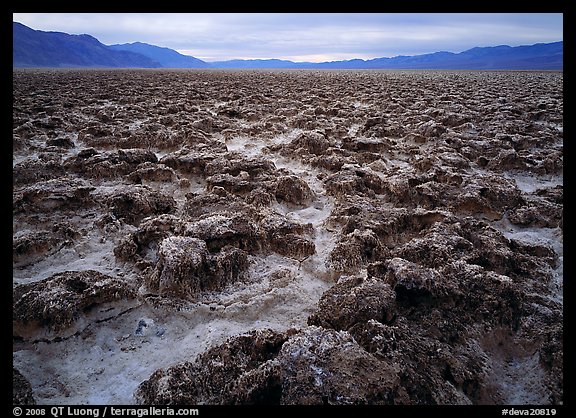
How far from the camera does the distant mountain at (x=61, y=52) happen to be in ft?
424

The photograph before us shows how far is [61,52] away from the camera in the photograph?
148625 millimetres

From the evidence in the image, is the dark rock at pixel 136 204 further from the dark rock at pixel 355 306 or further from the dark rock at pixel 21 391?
the dark rock at pixel 355 306

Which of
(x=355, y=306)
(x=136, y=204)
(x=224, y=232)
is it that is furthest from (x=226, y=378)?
(x=136, y=204)

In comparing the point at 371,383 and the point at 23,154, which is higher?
the point at 23,154

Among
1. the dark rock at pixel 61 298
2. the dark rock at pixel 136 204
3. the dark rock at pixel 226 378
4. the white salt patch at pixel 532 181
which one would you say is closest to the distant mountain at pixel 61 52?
the dark rock at pixel 136 204

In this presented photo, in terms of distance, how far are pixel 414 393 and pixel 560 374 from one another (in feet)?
2.45

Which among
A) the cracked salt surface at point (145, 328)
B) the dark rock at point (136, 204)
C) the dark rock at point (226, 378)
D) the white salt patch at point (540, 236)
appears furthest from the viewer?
the dark rock at point (136, 204)

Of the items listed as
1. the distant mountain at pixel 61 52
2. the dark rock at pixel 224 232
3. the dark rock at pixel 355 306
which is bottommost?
the dark rock at pixel 355 306

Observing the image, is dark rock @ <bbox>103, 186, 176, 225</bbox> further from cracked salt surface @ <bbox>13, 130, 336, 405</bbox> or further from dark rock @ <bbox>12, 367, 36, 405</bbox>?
dark rock @ <bbox>12, 367, 36, 405</bbox>

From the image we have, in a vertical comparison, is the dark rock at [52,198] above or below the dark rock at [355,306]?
above

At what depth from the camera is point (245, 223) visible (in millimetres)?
2990

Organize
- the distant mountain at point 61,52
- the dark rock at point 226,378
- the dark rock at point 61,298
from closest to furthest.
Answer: the dark rock at point 226,378, the dark rock at point 61,298, the distant mountain at point 61,52
